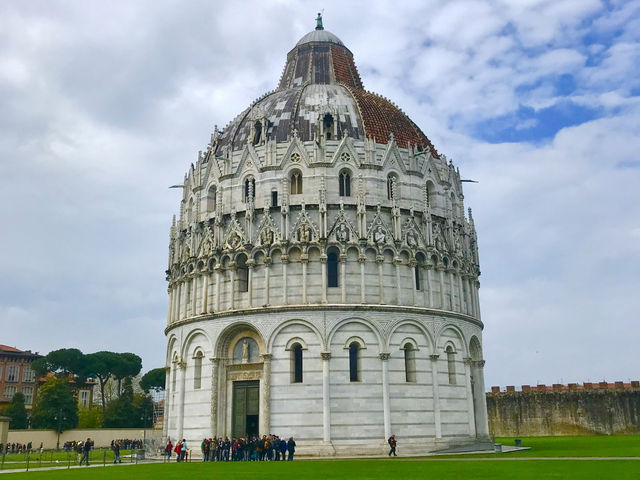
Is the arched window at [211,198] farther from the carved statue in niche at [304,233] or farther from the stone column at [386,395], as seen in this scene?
the stone column at [386,395]

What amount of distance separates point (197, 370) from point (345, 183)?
1555cm

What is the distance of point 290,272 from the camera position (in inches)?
1567

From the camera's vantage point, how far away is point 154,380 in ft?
309

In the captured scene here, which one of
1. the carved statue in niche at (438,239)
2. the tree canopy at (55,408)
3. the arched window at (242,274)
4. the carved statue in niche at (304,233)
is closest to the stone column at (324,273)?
Answer: the carved statue in niche at (304,233)

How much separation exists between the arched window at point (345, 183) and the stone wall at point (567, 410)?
41100mm

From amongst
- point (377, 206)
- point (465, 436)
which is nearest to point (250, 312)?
point (377, 206)

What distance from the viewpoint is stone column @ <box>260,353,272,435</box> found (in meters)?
37.6

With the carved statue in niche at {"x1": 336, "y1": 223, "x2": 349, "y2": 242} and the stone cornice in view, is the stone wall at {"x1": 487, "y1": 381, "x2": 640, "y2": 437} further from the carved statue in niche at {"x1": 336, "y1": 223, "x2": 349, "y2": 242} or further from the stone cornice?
the carved statue in niche at {"x1": 336, "y1": 223, "x2": 349, "y2": 242}

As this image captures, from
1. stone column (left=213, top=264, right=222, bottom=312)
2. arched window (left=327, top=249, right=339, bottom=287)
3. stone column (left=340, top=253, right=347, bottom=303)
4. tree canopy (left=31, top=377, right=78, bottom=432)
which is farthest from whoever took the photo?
tree canopy (left=31, top=377, right=78, bottom=432)

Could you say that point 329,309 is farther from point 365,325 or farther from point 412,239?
point 412,239

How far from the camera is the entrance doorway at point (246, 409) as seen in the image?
3897cm

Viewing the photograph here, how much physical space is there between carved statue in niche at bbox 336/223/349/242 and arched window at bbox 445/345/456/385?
986 cm

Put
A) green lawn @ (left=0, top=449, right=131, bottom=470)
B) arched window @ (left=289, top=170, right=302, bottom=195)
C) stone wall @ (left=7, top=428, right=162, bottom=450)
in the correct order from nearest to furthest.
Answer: green lawn @ (left=0, top=449, right=131, bottom=470), arched window @ (left=289, top=170, right=302, bottom=195), stone wall @ (left=7, top=428, right=162, bottom=450)

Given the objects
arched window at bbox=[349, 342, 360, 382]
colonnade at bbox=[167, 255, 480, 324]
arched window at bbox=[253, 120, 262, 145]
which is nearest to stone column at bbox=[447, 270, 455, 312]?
colonnade at bbox=[167, 255, 480, 324]
